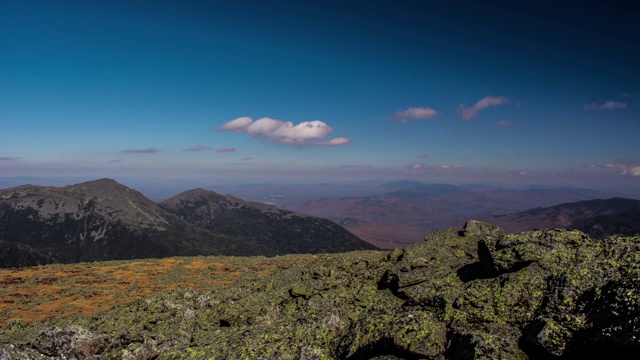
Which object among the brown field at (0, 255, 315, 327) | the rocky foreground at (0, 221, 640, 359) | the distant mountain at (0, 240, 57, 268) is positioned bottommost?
the distant mountain at (0, 240, 57, 268)

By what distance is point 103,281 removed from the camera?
55.0 m

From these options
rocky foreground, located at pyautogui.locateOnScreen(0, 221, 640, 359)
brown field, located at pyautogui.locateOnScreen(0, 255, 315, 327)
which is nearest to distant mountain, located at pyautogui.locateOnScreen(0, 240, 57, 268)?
brown field, located at pyautogui.locateOnScreen(0, 255, 315, 327)

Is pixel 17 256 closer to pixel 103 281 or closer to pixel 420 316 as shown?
pixel 103 281

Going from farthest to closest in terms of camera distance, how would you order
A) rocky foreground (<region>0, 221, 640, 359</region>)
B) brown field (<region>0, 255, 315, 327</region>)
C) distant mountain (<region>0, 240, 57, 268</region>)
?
1. distant mountain (<region>0, 240, 57, 268</region>)
2. brown field (<region>0, 255, 315, 327</region>)
3. rocky foreground (<region>0, 221, 640, 359</region>)

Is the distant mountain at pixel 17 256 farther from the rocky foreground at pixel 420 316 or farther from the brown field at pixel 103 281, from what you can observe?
the rocky foreground at pixel 420 316

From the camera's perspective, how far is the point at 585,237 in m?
17.0

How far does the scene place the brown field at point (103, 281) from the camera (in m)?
42.2

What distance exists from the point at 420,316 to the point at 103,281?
60221mm

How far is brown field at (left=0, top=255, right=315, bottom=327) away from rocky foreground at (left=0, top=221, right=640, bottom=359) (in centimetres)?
2475

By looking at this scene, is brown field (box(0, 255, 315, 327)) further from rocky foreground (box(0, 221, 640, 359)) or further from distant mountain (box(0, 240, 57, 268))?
distant mountain (box(0, 240, 57, 268))

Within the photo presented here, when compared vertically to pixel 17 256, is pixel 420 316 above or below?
above

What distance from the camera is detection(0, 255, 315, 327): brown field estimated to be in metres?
42.2

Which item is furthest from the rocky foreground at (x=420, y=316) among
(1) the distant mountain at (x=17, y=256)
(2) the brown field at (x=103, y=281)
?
(1) the distant mountain at (x=17, y=256)

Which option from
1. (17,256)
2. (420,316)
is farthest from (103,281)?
(17,256)
